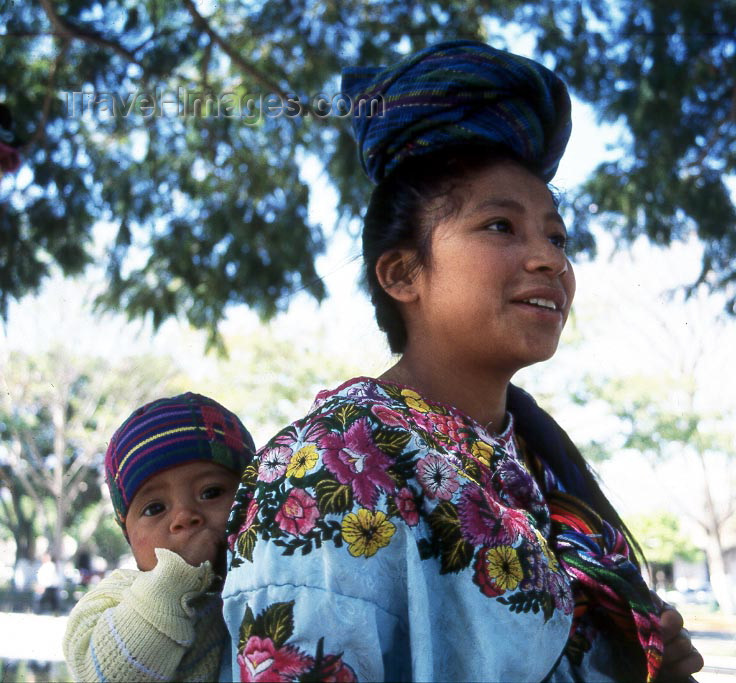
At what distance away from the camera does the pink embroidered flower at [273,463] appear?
1120 millimetres

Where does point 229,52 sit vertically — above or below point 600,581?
above

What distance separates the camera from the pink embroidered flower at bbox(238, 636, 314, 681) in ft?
3.08

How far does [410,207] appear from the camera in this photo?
1.57 meters

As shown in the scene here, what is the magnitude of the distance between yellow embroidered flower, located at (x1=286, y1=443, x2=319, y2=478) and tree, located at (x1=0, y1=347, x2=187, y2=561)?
12.3m

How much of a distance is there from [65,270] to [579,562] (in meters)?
5.30

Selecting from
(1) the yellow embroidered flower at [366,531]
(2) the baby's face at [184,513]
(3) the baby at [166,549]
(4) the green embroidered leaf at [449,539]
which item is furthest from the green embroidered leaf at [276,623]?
(2) the baby's face at [184,513]

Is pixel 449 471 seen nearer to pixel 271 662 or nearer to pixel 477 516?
pixel 477 516

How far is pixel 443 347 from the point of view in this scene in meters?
1.46

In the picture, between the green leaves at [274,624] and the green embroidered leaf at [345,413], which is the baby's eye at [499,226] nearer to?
the green embroidered leaf at [345,413]

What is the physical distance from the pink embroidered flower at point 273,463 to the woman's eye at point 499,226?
0.55 meters

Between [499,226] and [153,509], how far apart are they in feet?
2.63

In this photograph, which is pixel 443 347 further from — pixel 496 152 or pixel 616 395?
pixel 616 395

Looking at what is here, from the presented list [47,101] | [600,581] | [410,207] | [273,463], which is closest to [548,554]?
[600,581]

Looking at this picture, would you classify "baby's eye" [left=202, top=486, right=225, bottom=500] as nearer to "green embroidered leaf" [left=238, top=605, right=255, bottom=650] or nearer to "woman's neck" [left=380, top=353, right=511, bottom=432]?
"woman's neck" [left=380, top=353, right=511, bottom=432]
